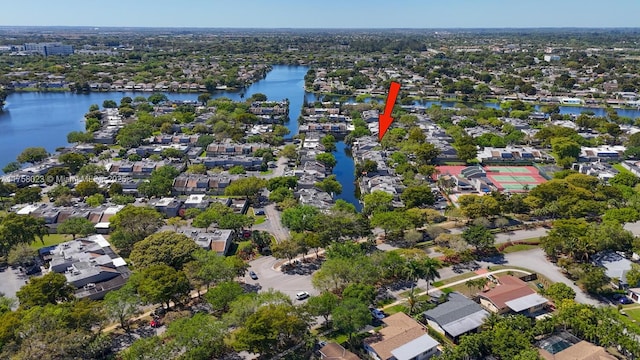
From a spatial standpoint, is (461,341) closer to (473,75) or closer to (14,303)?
(14,303)

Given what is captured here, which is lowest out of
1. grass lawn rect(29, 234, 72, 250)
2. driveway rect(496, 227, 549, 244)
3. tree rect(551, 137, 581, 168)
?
grass lawn rect(29, 234, 72, 250)

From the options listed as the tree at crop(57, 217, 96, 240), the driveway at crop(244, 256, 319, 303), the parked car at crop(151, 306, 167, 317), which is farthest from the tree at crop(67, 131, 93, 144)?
the parked car at crop(151, 306, 167, 317)

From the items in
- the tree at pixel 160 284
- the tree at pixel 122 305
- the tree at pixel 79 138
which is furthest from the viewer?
the tree at pixel 79 138

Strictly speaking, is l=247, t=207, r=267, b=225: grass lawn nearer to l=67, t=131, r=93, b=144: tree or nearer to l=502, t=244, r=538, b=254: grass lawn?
l=502, t=244, r=538, b=254: grass lawn

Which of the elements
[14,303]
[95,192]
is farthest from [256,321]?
[95,192]

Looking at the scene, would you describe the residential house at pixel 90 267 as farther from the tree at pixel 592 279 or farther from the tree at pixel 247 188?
the tree at pixel 592 279

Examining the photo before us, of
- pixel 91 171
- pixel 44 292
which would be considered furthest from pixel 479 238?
pixel 91 171

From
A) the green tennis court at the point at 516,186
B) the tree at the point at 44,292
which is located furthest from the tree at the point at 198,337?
the green tennis court at the point at 516,186
